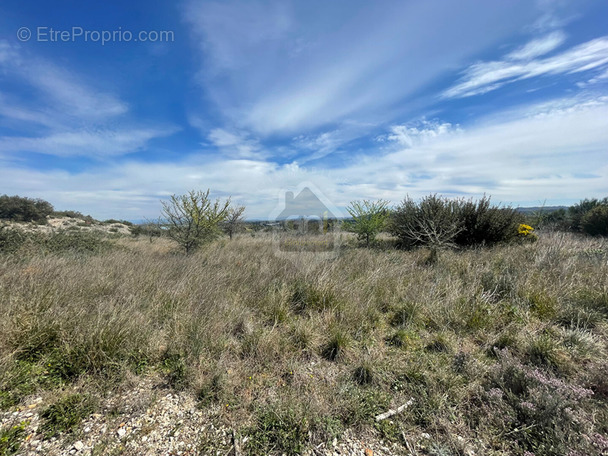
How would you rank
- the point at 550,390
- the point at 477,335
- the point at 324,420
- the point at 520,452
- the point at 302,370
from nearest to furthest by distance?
the point at 520,452
the point at 324,420
the point at 550,390
the point at 302,370
the point at 477,335

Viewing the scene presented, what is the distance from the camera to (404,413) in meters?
2.04

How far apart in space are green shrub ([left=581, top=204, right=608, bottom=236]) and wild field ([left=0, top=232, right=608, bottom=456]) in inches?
639

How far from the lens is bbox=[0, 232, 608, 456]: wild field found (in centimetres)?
179

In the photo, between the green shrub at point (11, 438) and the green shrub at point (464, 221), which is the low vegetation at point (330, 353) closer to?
the green shrub at point (11, 438)

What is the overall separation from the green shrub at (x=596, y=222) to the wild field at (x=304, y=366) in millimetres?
16235

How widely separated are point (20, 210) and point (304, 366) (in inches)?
1198

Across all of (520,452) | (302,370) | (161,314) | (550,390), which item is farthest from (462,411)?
(161,314)

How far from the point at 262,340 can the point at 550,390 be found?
279 centimetres

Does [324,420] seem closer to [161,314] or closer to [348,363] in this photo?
[348,363]

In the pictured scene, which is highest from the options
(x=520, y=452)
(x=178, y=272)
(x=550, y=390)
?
(x=178, y=272)

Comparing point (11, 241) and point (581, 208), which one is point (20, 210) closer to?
point (11, 241)

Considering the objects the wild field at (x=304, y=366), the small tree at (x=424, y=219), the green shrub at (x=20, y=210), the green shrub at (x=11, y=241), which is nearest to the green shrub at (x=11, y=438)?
→ the wild field at (x=304, y=366)

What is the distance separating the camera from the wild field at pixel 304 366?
179 centimetres

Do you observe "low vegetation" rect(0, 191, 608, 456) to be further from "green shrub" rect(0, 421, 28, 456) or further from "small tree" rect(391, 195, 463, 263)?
"small tree" rect(391, 195, 463, 263)
